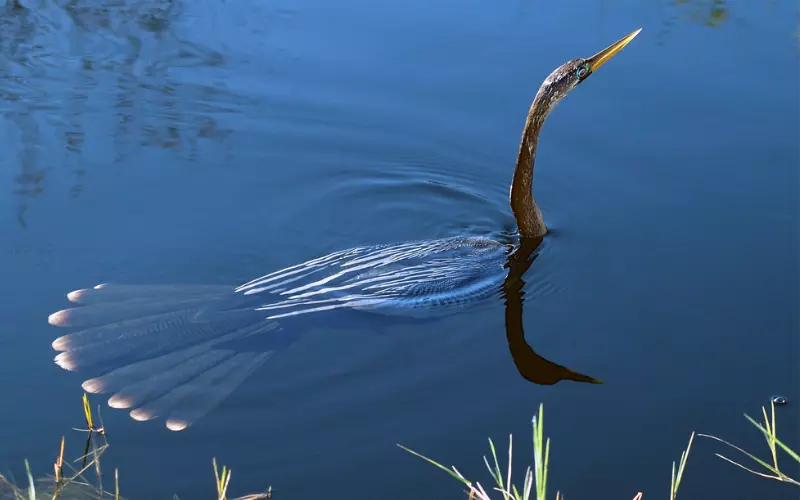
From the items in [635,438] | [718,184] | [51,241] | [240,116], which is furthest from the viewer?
[240,116]

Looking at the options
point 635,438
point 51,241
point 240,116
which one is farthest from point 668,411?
point 240,116

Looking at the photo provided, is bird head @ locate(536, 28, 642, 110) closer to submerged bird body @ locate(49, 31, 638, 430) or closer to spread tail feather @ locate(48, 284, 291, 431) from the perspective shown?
submerged bird body @ locate(49, 31, 638, 430)

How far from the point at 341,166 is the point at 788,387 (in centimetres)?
289

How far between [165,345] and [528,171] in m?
2.02

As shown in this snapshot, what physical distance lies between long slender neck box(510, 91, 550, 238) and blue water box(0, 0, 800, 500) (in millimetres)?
208

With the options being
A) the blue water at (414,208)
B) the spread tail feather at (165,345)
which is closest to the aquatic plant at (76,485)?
the blue water at (414,208)

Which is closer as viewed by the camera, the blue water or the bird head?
the blue water

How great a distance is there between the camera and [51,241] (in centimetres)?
463

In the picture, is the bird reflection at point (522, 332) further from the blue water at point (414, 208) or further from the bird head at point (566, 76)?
the bird head at point (566, 76)

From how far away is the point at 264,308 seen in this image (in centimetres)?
425

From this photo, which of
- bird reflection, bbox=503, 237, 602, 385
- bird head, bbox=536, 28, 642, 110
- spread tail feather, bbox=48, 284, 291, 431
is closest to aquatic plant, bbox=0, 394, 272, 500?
spread tail feather, bbox=48, 284, 291, 431

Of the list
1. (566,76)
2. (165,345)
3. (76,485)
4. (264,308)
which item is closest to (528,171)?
(566,76)

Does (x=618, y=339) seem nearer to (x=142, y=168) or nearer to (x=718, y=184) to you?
(x=718, y=184)

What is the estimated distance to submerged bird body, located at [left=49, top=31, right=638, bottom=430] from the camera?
3.70m
